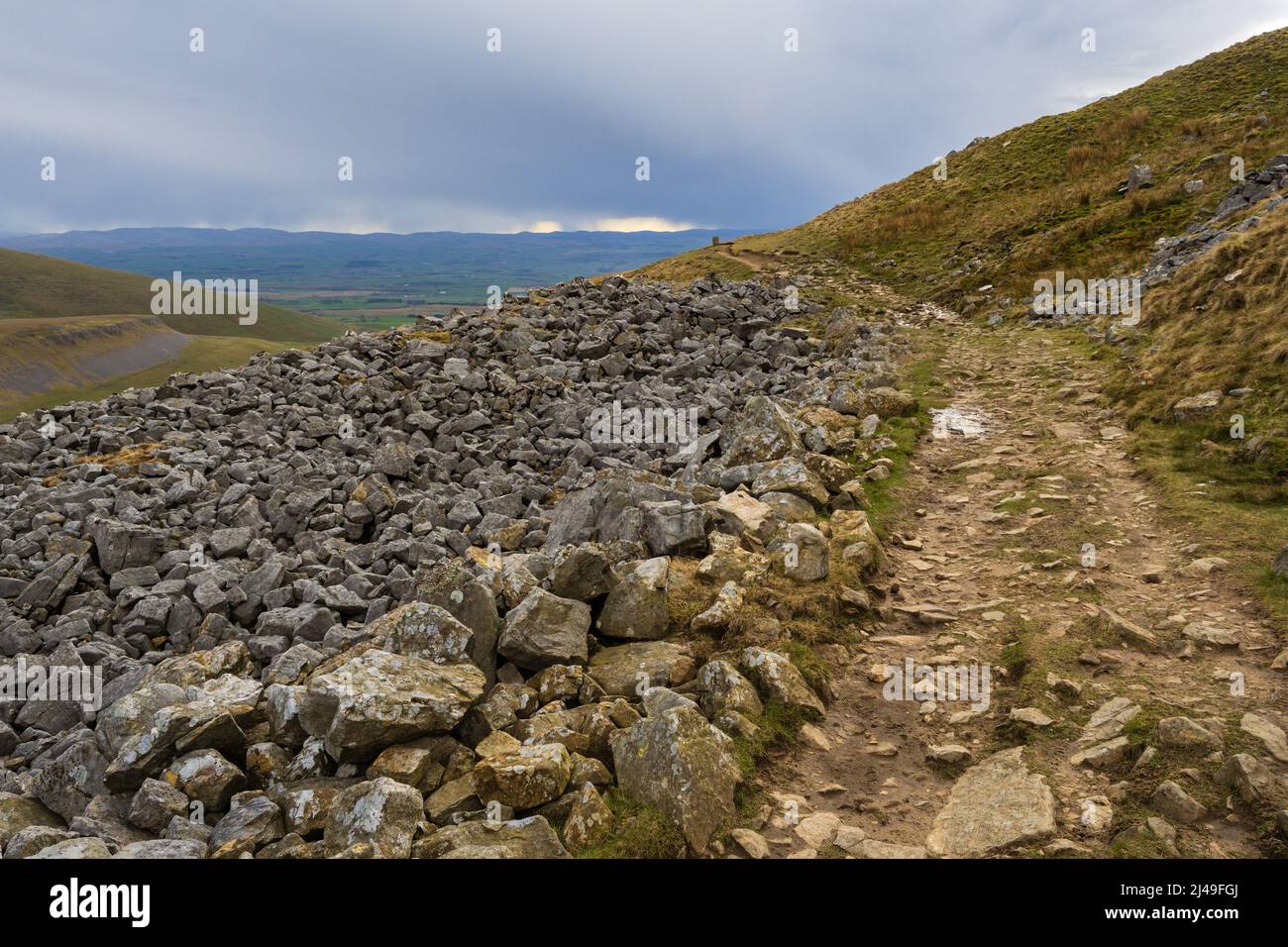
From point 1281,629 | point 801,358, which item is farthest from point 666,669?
point 801,358

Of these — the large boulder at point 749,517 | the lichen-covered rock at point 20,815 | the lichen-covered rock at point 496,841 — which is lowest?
the lichen-covered rock at point 20,815

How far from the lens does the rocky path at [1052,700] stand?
6.11m

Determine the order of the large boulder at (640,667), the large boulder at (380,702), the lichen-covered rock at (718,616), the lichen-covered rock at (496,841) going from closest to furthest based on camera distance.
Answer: the lichen-covered rock at (496,841)
the large boulder at (380,702)
the large boulder at (640,667)
the lichen-covered rock at (718,616)

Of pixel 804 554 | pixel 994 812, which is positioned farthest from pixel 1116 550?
pixel 994 812

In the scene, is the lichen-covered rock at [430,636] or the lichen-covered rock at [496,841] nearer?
the lichen-covered rock at [496,841]

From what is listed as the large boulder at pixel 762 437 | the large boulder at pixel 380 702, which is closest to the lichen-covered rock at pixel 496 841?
the large boulder at pixel 380 702

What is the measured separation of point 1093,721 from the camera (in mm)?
7344

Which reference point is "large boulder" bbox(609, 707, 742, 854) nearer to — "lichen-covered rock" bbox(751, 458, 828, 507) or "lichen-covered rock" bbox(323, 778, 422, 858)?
"lichen-covered rock" bbox(323, 778, 422, 858)

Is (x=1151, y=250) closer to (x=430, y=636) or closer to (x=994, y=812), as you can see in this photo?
(x=994, y=812)

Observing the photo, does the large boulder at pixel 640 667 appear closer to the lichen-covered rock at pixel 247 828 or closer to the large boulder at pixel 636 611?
the large boulder at pixel 636 611

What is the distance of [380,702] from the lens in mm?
6879

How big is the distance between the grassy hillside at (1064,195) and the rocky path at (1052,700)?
28.4 meters

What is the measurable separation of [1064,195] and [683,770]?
54.9 metres

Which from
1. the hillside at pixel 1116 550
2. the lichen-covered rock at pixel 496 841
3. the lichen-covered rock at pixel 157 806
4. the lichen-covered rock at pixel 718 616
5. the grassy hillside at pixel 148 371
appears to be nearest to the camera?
the lichen-covered rock at pixel 496 841
